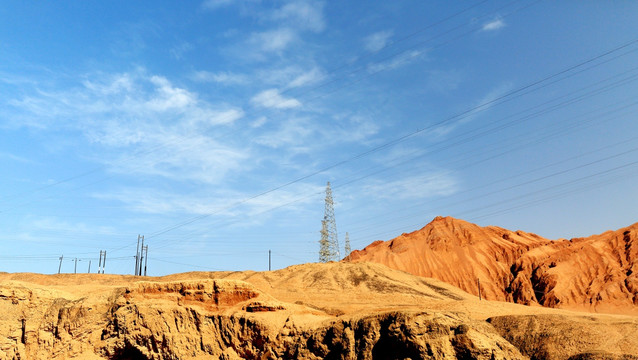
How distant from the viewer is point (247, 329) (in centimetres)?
1438

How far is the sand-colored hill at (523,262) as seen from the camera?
54906 millimetres

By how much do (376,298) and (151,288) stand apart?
2474 cm

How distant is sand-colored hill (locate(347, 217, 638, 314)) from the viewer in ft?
180

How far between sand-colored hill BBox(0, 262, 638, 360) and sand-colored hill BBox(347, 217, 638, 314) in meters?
43.4

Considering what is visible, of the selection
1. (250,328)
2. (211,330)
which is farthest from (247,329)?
(211,330)

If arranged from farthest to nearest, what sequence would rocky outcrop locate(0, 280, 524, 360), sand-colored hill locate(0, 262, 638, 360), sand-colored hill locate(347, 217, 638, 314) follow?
sand-colored hill locate(347, 217, 638, 314) < sand-colored hill locate(0, 262, 638, 360) < rocky outcrop locate(0, 280, 524, 360)

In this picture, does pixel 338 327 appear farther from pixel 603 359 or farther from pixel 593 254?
pixel 593 254

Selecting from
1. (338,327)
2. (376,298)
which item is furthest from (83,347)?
(376,298)

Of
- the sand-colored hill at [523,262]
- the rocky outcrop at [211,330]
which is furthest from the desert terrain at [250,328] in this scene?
the sand-colored hill at [523,262]

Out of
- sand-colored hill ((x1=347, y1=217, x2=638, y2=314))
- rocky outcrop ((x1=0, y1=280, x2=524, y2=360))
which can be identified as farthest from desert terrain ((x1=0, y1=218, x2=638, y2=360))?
sand-colored hill ((x1=347, y1=217, x2=638, y2=314))

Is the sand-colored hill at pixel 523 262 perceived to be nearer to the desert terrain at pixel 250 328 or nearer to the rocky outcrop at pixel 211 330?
the desert terrain at pixel 250 328

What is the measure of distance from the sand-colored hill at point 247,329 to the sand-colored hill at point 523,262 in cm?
4342

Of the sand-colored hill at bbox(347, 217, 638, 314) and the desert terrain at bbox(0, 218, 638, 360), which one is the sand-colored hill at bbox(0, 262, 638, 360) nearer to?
the desert terrain at bbox(0, 218, 638, 360)

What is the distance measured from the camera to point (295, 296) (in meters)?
35.0
